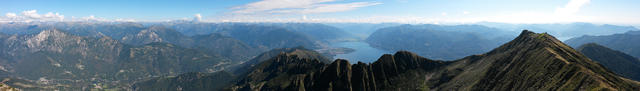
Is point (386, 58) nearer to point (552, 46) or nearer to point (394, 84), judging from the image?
point (394, 84)

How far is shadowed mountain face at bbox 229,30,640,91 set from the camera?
83812 mm

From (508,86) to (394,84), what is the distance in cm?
5844

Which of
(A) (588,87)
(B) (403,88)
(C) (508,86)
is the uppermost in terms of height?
(A) (588,87)

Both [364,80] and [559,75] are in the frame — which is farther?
[364,80]

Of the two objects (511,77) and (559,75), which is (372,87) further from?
(559,75)

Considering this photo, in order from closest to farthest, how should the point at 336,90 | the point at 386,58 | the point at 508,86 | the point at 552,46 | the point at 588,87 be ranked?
the point at 588,87
the point at 508,86
the point at 552,46
the point at 336,90
the point at 386,58

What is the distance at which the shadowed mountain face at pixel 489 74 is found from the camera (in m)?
83.8

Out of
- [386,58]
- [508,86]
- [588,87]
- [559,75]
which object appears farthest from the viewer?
[386,58]

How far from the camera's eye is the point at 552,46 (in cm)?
12650

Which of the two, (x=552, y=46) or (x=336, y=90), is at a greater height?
(x=552, y=46)

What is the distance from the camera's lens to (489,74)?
408 ft

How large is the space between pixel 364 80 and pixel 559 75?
7785cm

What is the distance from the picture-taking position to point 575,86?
258ft

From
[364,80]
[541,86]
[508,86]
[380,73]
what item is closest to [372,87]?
[364,80]
